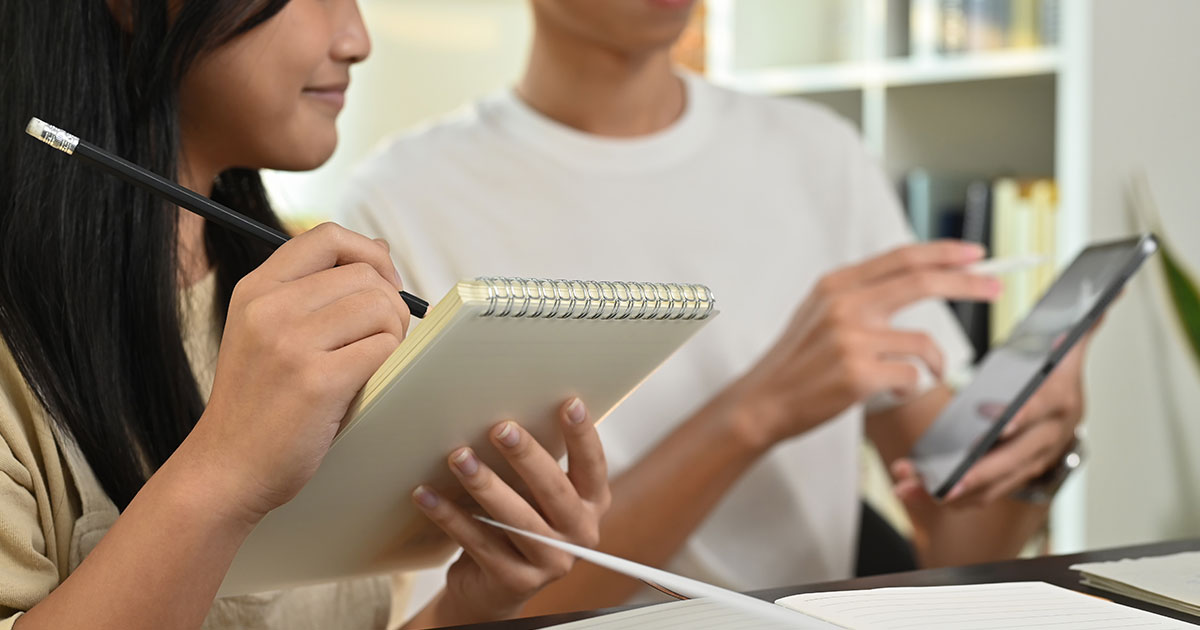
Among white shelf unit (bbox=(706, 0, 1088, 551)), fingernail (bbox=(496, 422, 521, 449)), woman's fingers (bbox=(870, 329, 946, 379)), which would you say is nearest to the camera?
fingernail (bbox=(496, 422, 521, 449))

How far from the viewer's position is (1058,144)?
1.51 metres

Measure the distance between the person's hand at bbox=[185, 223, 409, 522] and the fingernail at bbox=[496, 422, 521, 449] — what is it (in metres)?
0.08

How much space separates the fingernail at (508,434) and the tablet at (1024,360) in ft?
1.47

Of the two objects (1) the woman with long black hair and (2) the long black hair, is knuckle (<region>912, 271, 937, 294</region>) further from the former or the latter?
(2) the long black hair

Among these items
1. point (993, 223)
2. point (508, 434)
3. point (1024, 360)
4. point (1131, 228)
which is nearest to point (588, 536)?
point (508, 434)

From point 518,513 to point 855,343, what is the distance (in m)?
0.43

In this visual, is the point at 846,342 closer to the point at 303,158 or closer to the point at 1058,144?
the point at 303,158

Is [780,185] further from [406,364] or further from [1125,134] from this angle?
[406,364]

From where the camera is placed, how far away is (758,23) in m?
2.01

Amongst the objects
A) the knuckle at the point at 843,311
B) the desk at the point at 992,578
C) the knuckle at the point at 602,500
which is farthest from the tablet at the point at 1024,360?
the knuckle at the point at 602,500

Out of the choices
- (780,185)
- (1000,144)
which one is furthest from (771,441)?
(1000,144)

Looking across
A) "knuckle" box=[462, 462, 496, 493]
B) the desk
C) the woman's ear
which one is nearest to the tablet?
the desk

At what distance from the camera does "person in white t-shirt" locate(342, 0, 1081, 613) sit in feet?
3.41

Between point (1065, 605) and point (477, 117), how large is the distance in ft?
2.97
